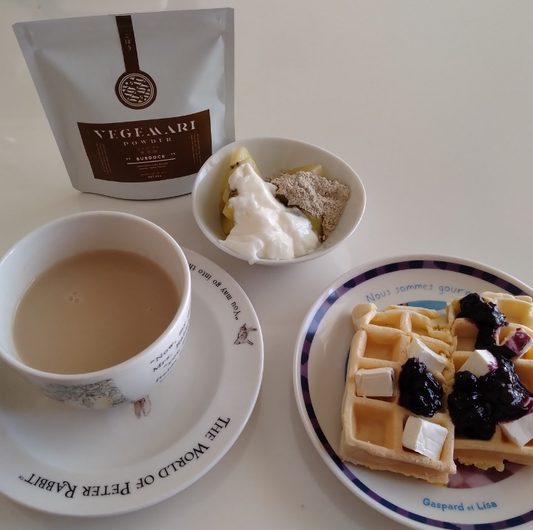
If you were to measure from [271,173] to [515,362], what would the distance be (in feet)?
1.89

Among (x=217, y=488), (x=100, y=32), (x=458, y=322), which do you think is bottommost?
(x=217, y=488)

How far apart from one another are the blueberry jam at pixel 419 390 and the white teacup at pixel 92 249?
31 cm

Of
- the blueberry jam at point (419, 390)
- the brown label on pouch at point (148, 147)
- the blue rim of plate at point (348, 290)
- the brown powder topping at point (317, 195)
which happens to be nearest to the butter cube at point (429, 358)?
the blueberry jam at point (419, 390)

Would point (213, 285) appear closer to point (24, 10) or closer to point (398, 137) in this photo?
point (398, 137)

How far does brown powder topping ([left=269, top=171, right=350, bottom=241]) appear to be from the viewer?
884mm

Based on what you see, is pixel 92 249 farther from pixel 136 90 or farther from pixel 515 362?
pixel 515 362

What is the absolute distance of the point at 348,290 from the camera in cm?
81

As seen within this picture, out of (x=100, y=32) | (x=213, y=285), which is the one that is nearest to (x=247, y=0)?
(x=100, y=32)

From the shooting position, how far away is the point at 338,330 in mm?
771

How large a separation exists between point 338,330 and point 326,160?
0.37 m

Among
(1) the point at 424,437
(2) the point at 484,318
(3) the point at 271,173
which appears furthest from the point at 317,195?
(1) the point at 424,437

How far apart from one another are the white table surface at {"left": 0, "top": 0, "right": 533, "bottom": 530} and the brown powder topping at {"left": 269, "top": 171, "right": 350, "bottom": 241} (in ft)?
0.25

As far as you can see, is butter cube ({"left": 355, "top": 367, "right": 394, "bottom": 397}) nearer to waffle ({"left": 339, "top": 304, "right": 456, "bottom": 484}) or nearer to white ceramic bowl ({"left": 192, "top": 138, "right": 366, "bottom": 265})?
waffle ({"left": 339, "top": 304, "right": 456, "bottom": 484})

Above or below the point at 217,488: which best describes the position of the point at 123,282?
above
